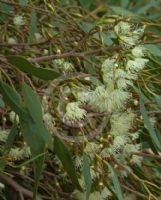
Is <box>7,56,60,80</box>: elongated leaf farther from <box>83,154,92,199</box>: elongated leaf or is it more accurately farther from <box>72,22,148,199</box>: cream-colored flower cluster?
<box>83,154,92,199</box>: elongated leaf

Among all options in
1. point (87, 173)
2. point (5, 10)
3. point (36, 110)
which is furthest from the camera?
point (5, 10)

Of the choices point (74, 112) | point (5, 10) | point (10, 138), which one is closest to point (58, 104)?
point (74, 112)

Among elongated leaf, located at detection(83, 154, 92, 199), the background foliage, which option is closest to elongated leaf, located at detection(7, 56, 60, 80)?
the background foliage

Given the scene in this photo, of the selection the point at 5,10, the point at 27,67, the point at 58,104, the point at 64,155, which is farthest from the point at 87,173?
the point at 5,10

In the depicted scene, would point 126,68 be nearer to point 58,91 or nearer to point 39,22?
point 58,91

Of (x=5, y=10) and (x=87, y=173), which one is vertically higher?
(x=5, y=10)

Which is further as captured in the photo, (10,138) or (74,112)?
(10,138)

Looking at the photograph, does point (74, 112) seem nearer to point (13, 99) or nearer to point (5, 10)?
point (13, 99)

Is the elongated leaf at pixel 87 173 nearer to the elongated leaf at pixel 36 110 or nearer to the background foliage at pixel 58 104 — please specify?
the background foliage at pixel 58 104

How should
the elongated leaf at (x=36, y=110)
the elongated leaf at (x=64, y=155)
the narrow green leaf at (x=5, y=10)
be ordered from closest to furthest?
the elongated leaf at (x=36, y=110), the elongated leaf at (x=64, y=155), the narrow green leaf at (x=5, y=10)

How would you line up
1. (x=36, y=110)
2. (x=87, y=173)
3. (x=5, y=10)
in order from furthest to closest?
(x=5, y=10), (x=87, y=173), (x=36, y=110)

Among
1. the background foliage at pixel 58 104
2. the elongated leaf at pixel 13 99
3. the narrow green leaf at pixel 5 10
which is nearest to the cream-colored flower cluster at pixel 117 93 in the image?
the background foliage at pixel 58 104
